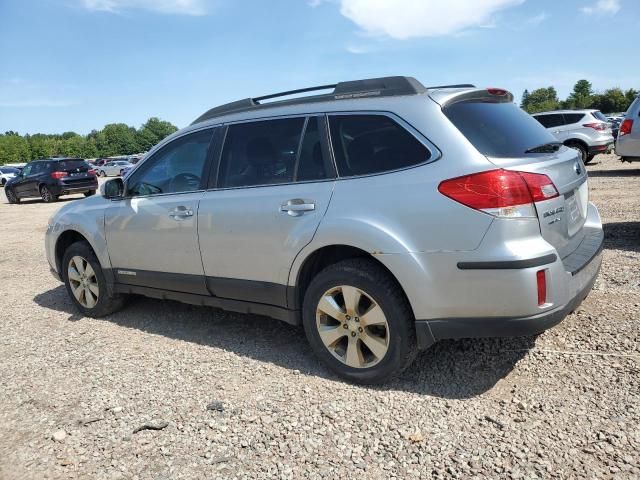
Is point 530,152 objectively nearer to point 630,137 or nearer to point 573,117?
point 630,137

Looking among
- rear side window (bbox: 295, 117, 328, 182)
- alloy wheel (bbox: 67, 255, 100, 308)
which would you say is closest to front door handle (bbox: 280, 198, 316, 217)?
rear side window (bbox: 295, 117, 328, 182)

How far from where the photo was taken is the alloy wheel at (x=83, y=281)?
5.02 meters

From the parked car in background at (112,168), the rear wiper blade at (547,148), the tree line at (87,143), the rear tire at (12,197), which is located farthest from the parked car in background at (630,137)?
the tree line at (87,143)

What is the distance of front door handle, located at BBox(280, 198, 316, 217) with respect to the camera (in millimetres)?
3354

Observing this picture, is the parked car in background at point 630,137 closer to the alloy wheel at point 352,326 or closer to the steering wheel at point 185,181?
the alloy wheel at point 352,326

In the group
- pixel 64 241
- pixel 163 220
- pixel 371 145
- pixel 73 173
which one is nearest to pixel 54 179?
pixel 73 173

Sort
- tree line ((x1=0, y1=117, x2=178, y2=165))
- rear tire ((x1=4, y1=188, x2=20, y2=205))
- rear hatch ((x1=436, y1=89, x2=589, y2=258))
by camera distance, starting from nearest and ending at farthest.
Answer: rear hatch ((x1=436, y1=89, x2=589, y2=258))
rear tire ((x1=4, y1=188, x2=20, y2=205))
tree line ((x1=0, y1=117, x2=178, y2=165))

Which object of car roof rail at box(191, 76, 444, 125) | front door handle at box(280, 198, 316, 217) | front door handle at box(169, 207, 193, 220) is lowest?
front door handle at box(169, 207, 193, 220)

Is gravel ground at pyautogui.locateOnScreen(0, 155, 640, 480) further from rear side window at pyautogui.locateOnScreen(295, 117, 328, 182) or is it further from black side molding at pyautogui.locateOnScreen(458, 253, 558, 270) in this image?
rear side window at pyautogui.locateOnScreen(295, 117, 328, 182)

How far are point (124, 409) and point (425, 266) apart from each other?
206 centimetres

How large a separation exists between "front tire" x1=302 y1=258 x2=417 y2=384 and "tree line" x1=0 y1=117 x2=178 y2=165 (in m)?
94.0

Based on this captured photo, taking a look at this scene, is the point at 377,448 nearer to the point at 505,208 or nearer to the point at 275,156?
the point at 505,208

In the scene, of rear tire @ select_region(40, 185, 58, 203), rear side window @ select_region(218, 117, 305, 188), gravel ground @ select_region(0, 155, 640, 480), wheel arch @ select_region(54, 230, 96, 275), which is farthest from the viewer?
rear tire @ select_region(40, 185, 58, 203)

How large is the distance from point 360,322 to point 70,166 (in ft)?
64.4
